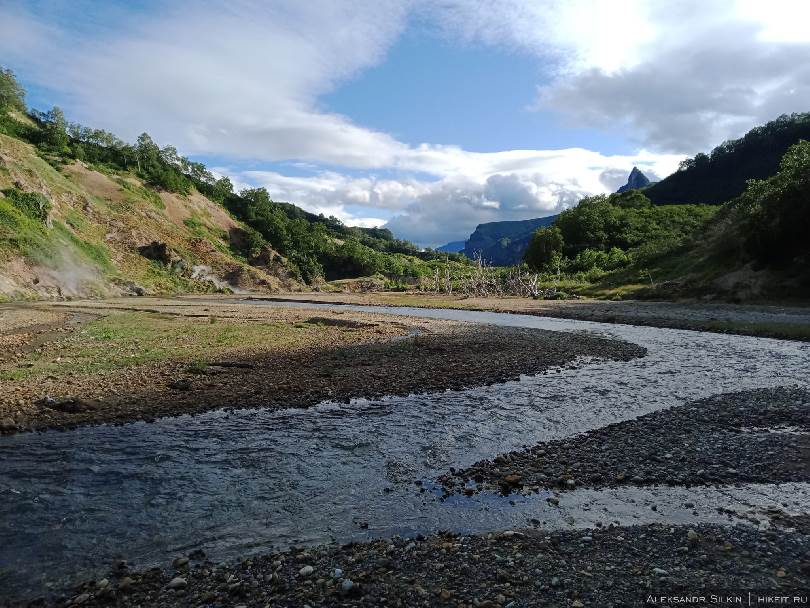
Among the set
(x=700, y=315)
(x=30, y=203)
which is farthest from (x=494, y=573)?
(x=30, y=203)

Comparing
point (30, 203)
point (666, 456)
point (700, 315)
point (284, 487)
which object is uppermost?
point (30, 203)

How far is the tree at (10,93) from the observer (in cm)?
12119

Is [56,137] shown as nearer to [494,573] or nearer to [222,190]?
[222,190]

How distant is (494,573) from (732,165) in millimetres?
191134

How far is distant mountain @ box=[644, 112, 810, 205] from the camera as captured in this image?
470 feet

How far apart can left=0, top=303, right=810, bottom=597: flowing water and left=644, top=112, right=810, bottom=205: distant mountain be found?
528 feet

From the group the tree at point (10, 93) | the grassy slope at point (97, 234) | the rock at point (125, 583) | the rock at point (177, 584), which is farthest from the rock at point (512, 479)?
the tree at point (10, 93)

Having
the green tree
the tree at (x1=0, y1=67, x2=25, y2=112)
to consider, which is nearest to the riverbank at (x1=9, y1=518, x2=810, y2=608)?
the green tree

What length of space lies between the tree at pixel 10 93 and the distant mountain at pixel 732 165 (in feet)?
650

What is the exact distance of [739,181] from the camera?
150375 millimetres

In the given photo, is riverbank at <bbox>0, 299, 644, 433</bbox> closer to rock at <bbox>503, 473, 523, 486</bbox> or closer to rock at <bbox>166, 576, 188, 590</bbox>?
rock at <bbox>503, 473, 523, 486</bbox>

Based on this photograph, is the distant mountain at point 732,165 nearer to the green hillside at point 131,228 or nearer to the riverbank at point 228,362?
the green hillside at point 131,228

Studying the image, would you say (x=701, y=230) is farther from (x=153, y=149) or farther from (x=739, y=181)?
(x=153, y=149)

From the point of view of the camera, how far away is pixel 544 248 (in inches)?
4909
